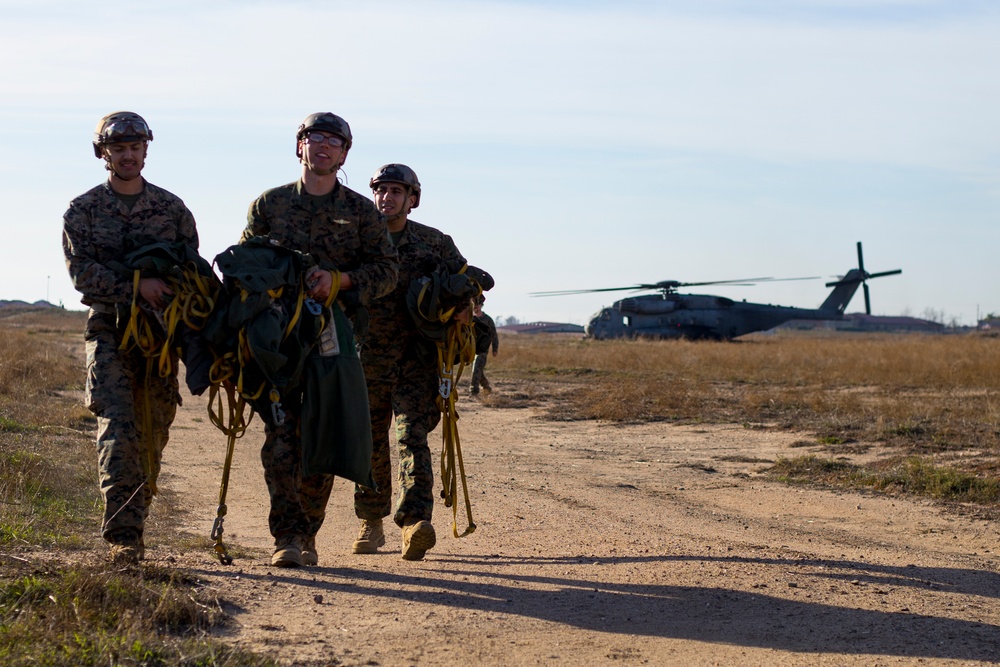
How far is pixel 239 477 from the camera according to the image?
1012 cm

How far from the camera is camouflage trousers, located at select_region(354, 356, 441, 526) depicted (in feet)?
22.1

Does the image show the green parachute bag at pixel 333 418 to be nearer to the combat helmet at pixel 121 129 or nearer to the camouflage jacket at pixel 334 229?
the camouflage jacket at pixel 334 229

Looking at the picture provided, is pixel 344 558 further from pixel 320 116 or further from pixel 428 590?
pixel 320 116

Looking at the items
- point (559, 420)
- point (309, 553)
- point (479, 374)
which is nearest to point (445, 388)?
point (309, 553)

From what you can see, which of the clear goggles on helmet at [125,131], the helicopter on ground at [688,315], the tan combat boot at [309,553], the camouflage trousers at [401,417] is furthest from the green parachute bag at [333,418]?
the helicopter on ground at [688,315]

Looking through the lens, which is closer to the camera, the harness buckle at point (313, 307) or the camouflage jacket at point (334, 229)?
the harness buckle at point (313, 307)

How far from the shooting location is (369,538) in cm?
682

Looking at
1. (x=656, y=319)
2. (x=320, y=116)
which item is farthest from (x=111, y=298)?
(x=656, y=319)

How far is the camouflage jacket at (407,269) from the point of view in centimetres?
688

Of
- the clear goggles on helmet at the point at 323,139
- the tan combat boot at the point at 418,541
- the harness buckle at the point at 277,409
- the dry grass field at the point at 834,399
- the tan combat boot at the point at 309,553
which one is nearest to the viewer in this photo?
the harness buckle at the point at 277,409

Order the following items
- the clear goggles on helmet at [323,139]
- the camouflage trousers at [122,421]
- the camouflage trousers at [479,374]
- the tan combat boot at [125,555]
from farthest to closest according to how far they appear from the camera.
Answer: the camouflage trousers at [479,374] < the clear goggles on helmet at [323,139] < the camouflage trousers at [122,421] < the tan combat boot at [125,555]

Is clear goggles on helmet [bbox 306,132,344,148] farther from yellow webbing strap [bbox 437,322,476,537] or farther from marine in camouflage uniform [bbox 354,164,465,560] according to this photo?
yellow webbing strap [bbox 437,322,476,537]

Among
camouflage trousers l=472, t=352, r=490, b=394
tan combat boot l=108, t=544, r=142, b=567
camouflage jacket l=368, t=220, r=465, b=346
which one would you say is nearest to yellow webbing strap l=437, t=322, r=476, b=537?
camouflage jacket l=368, t=220, r=465, b=346

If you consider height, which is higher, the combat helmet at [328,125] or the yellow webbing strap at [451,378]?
the combat helmet at [328,125]
